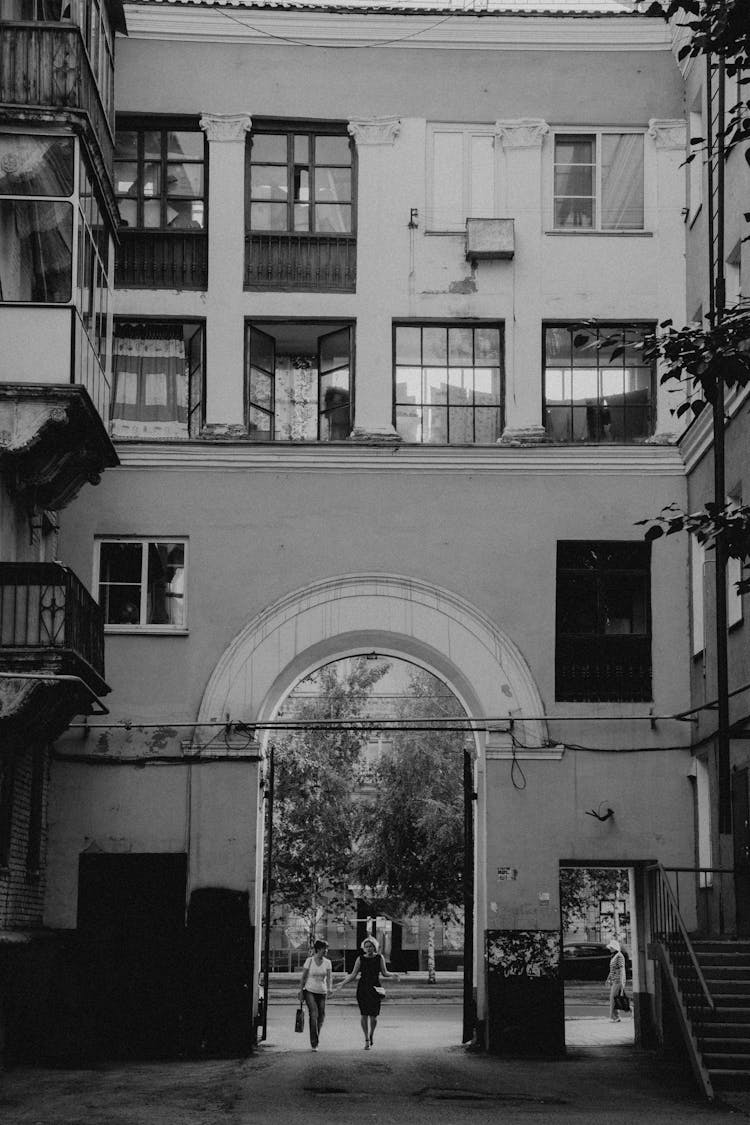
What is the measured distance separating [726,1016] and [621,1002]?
15375 mm

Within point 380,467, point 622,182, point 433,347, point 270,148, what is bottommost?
point 380,467

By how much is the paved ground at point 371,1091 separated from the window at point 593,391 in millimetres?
8823

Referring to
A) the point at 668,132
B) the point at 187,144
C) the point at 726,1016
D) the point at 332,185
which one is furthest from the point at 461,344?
the point at 726,1016

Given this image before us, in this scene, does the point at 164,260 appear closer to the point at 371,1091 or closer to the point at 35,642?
the point at 35,642

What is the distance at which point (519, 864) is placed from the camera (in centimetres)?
2258

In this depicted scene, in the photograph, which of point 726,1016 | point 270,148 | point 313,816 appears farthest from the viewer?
point 313,816

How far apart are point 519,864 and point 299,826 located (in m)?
25.0

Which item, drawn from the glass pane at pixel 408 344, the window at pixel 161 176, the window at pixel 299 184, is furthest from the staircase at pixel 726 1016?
the window at pixel 161 176

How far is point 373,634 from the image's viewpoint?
77.1 ft

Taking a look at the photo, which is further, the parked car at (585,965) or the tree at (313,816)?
the parked car at (585,965)

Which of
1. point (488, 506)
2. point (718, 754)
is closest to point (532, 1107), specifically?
point (718, 754)

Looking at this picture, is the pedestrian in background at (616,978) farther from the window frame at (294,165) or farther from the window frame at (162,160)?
the window frame at (162,160)

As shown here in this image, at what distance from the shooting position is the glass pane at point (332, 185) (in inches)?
952

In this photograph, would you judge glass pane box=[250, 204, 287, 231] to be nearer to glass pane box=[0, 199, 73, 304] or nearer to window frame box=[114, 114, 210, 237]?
window frame box=[114, 114, 210, 237]
